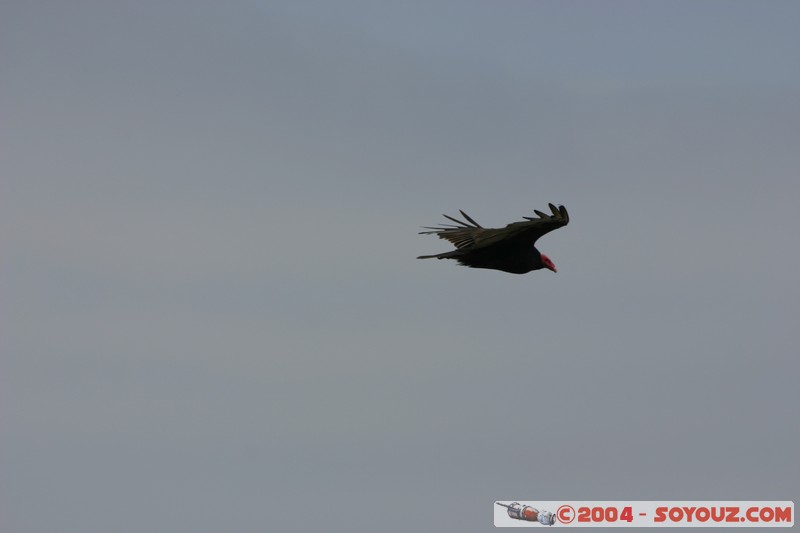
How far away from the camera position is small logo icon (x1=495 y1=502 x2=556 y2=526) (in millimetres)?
46031

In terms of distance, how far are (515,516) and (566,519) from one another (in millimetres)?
1559

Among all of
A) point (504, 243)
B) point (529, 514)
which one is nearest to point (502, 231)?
point (504, 243)

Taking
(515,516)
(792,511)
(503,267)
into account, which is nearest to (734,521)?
(792,511)

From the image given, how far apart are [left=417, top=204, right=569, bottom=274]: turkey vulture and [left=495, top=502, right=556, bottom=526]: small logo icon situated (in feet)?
32.7

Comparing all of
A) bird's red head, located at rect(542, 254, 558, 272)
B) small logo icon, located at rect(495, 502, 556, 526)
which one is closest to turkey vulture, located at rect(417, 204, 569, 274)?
bird's red head, located at rect(542, 254, 558, 272)

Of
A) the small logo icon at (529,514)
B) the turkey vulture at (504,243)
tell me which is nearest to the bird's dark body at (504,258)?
the turkey vulture at (504,243)

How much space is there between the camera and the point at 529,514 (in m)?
46.8

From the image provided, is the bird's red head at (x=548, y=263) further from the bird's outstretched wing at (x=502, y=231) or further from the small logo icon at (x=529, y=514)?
the small logo icon at (x=529, y=514)

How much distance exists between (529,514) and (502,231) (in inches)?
523

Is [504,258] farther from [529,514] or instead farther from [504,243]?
[529,514]

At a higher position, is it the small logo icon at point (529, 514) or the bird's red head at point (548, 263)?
the bird's red head at point (548, 263)

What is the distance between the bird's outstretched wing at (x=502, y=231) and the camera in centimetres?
3475

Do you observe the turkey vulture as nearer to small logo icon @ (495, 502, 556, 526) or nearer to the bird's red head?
the bird's red head

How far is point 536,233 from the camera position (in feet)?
119
